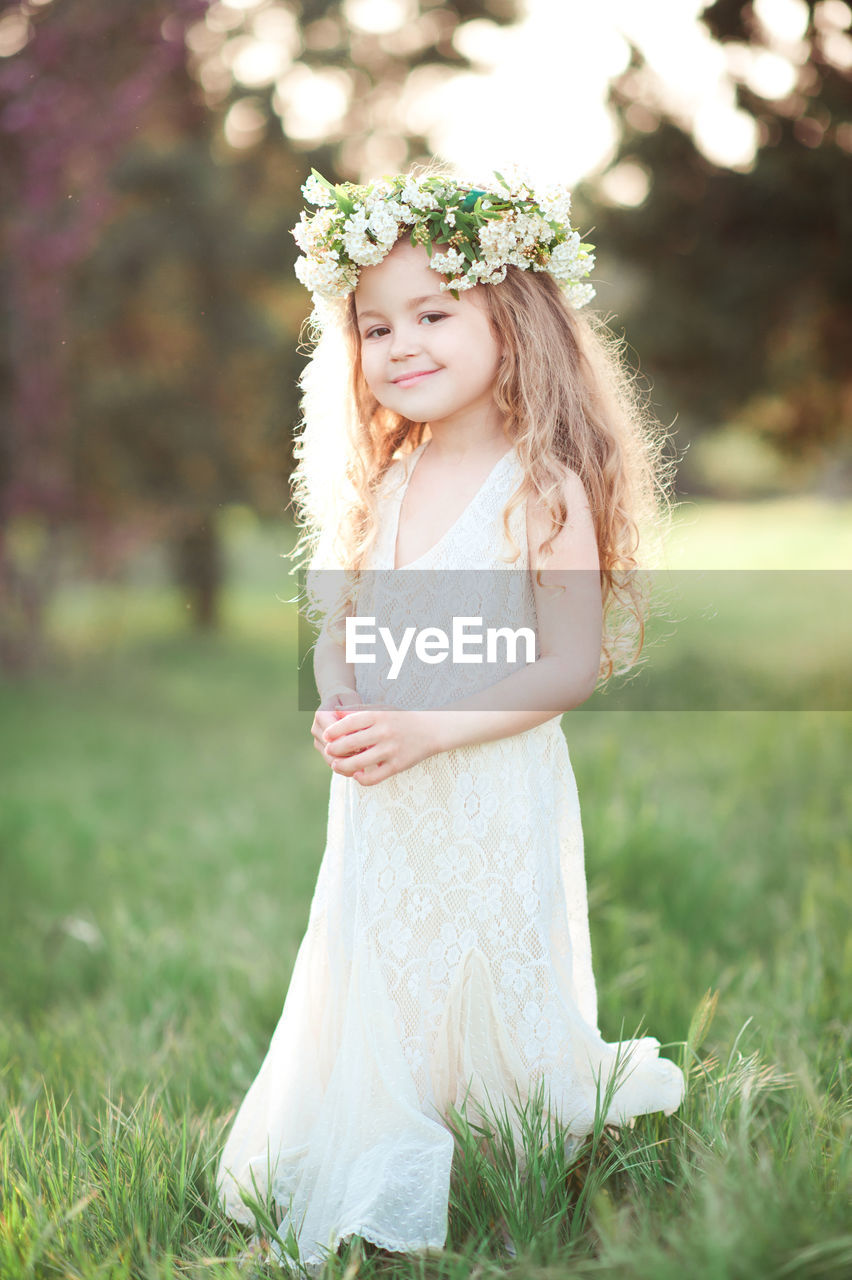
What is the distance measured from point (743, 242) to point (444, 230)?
6.20 metres

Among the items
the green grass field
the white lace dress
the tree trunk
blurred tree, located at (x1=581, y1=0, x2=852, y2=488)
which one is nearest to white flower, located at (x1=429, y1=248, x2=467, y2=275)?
the white lace dress

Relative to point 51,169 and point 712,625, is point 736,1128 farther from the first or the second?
point 712,625

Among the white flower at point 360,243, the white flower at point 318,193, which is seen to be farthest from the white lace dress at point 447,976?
the white flower at point 318,193

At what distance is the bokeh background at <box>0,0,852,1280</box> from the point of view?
199 centimetres

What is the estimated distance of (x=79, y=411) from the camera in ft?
30.5

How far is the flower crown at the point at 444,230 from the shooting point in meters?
1.87

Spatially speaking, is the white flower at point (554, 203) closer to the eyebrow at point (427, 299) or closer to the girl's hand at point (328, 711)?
the eyebrow at point (427, 299)

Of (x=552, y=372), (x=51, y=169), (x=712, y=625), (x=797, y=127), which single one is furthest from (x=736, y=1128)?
(x=712, y=625)

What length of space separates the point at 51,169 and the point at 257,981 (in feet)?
22.1

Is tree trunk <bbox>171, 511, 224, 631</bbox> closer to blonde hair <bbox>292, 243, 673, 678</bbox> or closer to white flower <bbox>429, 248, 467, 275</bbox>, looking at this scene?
blonde hair <bbox>292, 243, 673, 678</bbox>

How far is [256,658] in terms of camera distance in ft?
37.4

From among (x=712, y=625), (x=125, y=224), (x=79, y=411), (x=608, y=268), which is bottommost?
(x=712, y=625)

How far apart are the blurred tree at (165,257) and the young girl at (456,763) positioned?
5.90 metres

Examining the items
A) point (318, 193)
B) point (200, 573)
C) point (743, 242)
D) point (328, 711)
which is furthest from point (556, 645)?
point (200, 573)
